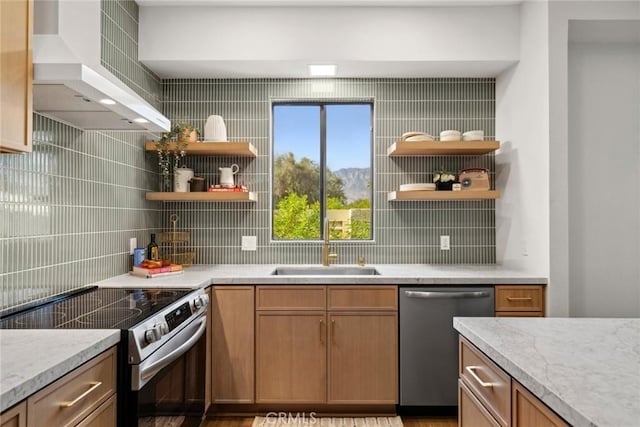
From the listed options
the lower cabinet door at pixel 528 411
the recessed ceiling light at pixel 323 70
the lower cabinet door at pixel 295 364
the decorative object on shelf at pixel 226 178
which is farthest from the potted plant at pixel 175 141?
the lower cabinet door at pixel 528 411

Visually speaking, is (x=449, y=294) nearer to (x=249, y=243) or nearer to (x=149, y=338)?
(x=249, y=243)

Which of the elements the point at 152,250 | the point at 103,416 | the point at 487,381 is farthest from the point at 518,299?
the point at 152,250

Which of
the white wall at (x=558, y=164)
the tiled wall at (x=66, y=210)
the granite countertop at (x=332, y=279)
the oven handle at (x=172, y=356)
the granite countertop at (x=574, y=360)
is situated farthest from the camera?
the white wall at (x=558, y=164)

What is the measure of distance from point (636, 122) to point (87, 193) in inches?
133

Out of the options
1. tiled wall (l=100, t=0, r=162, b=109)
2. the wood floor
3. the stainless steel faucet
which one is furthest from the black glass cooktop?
tiled wall (l=100, t=0, r=162, b=109)

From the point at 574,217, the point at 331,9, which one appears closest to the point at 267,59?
the point at 331,9

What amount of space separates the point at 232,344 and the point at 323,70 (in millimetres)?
1960

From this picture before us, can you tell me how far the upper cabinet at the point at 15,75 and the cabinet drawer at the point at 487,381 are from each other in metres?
1.64

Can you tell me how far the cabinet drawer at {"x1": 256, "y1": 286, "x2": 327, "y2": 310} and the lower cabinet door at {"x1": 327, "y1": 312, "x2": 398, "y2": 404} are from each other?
161 mm

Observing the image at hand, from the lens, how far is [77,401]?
126 centimetres

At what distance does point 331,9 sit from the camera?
2.93 metres

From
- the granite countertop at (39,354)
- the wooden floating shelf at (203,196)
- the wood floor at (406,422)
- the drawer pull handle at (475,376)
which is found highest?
the wooden floating shelf at (203,196)

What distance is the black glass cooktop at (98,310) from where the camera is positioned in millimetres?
1569

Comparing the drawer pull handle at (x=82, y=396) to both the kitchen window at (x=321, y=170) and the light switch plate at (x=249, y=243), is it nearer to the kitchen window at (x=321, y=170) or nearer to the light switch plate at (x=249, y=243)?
the light switch plate at (x=249, y=243)
